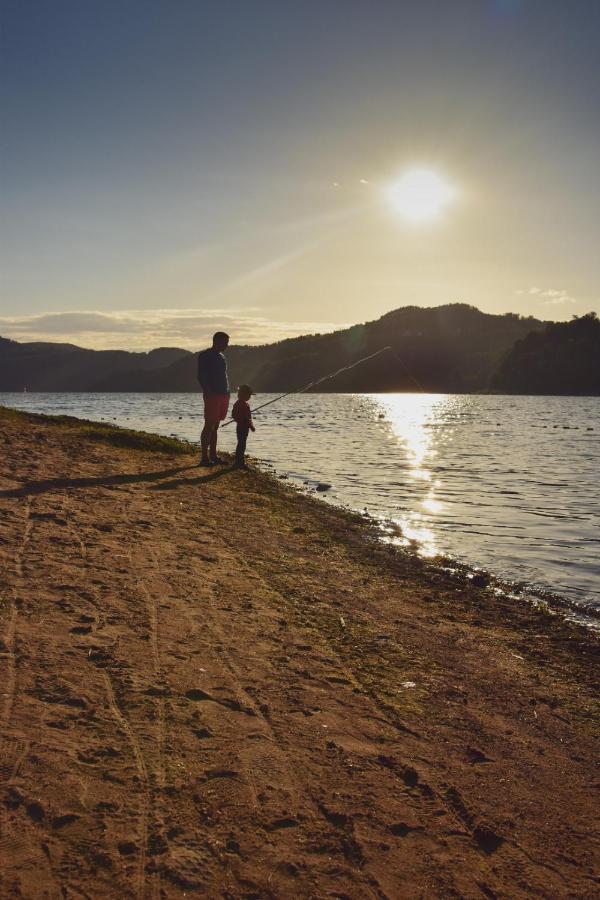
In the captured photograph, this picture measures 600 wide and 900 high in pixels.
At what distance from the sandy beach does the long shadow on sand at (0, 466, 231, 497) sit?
1.64 metres

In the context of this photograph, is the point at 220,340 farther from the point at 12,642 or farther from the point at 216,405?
the point at 12,642

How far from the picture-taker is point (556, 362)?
164625 mm

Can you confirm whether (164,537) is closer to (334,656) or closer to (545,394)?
(334,656)

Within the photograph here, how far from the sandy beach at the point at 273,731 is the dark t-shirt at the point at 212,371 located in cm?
652

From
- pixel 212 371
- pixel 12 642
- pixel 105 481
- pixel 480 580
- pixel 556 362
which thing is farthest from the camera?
pixel 556 362

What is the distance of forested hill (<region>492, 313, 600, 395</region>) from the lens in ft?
529

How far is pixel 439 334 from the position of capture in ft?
631

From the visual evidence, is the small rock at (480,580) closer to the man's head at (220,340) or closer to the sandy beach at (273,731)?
the sandy beach at (273,731)

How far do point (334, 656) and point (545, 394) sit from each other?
179966 millimetres

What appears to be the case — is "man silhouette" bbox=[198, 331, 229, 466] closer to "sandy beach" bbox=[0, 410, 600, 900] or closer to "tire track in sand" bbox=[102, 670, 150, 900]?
"sandy beach" bbox=[0, 410, 600, 900]

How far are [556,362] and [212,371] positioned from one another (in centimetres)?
16886

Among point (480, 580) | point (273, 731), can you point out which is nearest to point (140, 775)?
point (273, 731)

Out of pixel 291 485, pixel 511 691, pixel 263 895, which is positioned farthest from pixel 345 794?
pixel 291 485

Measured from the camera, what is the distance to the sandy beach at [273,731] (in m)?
2.70
